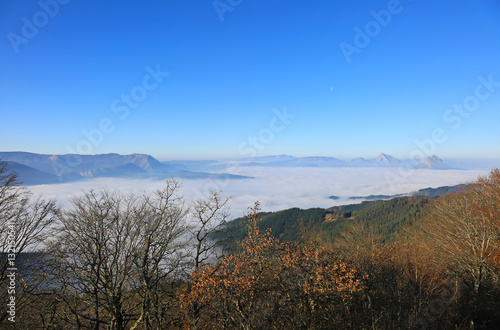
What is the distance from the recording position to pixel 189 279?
11141mm

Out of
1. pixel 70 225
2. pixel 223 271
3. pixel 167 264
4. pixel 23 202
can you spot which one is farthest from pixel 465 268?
pixel 23 202

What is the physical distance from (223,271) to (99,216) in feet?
33.2

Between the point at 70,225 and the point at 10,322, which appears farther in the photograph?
the point at 70,225

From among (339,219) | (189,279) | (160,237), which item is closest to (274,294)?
(189,279)

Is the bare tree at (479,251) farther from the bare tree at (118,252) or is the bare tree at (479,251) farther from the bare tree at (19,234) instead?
the bare tree at (19,234)

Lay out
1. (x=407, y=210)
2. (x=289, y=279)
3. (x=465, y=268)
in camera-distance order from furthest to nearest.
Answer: (x=407, y=210), (x=465, y=268), (x=289, y=279)

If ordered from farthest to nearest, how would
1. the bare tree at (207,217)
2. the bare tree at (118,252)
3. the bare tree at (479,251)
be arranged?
1. the bare tree at (479,251)
2. the bare tree at (207,217)
3. the bare tree at (118,252)

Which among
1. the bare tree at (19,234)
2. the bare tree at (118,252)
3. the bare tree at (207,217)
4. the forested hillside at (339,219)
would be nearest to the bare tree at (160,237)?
the bare tree at (118,252)

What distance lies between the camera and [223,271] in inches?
428

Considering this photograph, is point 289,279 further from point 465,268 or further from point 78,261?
point 465,268

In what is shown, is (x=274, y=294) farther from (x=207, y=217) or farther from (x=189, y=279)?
(x=207, y=217)

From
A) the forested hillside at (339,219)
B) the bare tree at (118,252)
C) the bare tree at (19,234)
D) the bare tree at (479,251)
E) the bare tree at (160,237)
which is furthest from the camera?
the forested hillside at (339,219)

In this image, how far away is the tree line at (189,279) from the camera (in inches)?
449

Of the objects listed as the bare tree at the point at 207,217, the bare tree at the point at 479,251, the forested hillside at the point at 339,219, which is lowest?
the forested hillside at the point at 339,219
